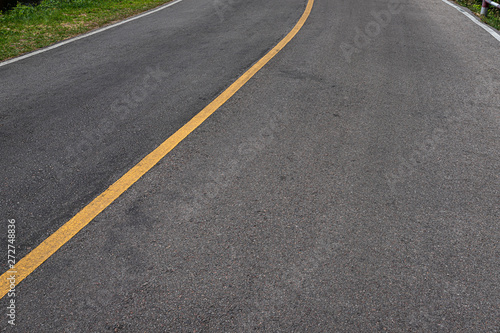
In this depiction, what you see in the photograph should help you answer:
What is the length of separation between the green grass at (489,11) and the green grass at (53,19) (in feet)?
27.3

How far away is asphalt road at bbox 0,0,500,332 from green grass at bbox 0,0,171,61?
4.65 ft

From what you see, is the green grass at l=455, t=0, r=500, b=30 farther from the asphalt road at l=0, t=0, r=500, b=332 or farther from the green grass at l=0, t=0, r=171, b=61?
the green grass at l=0, t=0, r=171, b=61

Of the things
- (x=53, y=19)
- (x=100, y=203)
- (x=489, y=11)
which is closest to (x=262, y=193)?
(x=100, y=203)

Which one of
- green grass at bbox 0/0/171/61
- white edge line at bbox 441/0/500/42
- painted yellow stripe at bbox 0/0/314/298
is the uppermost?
white edge line at bbox 441/0/500/42

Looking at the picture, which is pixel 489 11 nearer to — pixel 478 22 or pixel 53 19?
pixel 478 22

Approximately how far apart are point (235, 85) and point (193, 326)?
3895 millimetres

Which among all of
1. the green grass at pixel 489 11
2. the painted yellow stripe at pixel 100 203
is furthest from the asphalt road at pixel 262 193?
the green grass at pixel 489 11

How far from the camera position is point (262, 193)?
132 inches

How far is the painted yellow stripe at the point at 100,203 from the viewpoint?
2602 millimetres

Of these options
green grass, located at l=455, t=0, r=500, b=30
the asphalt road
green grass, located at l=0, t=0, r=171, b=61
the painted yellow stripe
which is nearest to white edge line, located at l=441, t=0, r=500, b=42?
green grass, located at l=455, t=0, r=500, b=30

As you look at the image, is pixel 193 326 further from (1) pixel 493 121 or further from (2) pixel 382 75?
(2) pixel 382 75

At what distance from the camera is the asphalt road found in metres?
2.36

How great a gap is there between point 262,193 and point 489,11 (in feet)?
33.7

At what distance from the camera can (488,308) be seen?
2.36 meters
